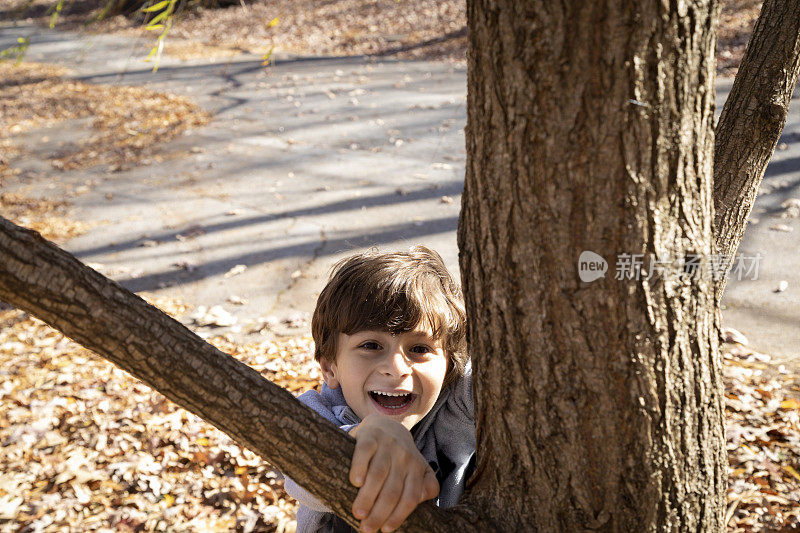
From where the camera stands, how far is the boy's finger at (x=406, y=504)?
134 cm

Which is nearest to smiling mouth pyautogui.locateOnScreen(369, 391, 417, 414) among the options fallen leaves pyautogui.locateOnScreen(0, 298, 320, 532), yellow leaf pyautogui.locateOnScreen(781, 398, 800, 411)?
fallen leaves pyautogui.locateOnScreen(0, 298, 320, 532)

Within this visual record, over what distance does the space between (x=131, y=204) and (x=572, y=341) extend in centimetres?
676

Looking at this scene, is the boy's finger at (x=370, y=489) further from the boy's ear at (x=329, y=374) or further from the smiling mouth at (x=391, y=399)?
the boy's ear at (x=329, y=374)

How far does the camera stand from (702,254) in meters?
1.25

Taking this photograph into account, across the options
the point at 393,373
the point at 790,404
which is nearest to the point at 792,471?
the point at 790,404

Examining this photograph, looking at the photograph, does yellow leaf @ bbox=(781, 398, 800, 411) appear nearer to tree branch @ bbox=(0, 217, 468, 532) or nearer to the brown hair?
the brown hair

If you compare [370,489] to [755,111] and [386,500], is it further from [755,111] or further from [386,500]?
[755,111]

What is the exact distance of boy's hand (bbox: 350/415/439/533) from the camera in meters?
1.32

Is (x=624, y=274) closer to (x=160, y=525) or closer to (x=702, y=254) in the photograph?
(x=702, y=254)

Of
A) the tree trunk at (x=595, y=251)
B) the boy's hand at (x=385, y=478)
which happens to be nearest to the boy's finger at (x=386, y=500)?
the boy's hand at (x=385, y=478)

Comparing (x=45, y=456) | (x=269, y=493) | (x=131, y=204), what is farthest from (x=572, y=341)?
(x=131, y=204)

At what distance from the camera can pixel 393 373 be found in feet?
6.34

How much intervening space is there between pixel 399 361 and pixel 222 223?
4.86 meters

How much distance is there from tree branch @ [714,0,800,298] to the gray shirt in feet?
2.83
